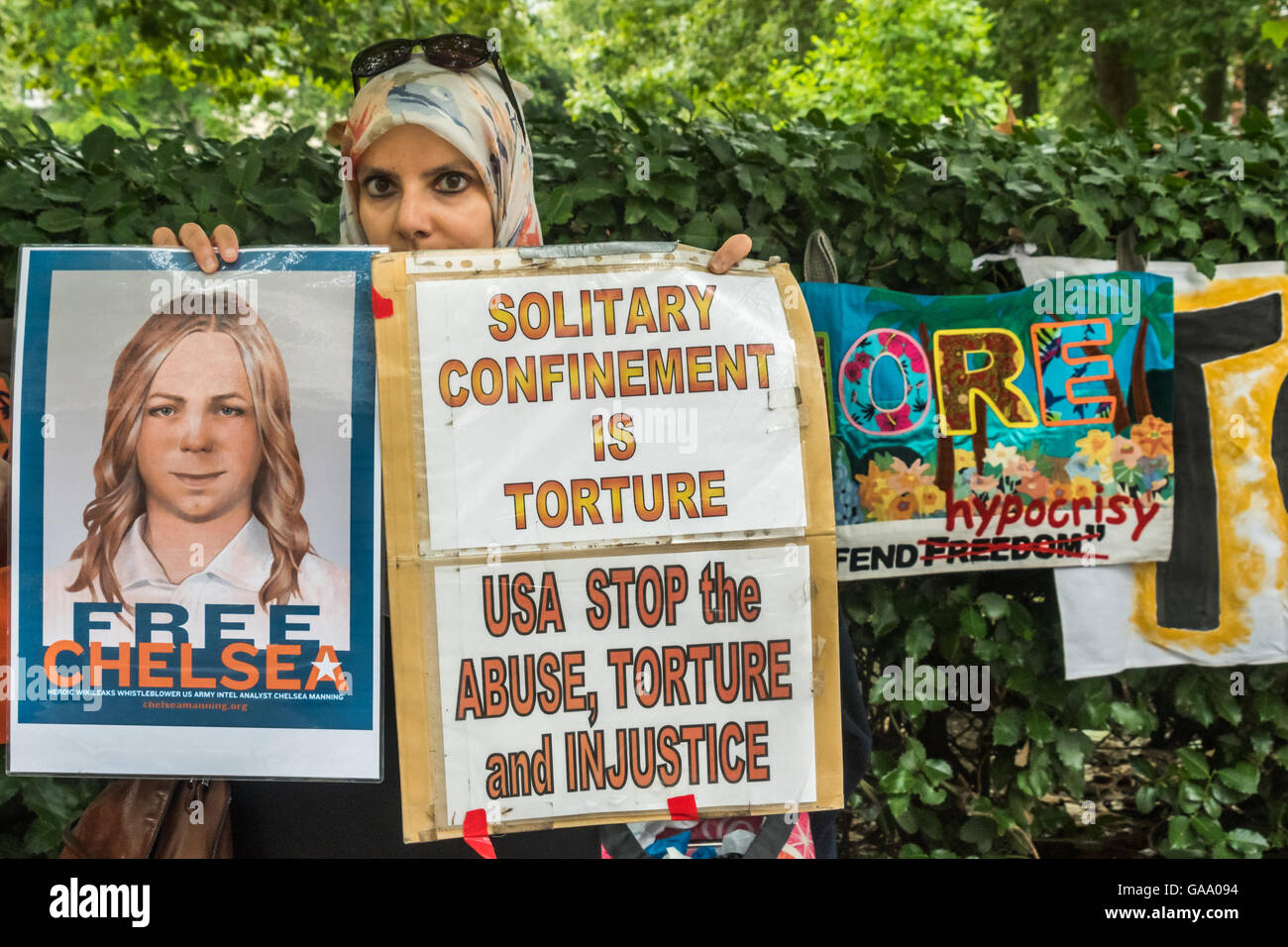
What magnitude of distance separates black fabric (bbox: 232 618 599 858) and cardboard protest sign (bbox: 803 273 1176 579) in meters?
1.89

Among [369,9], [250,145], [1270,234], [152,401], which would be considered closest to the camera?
[152,401]

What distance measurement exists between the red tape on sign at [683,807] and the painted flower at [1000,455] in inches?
78.2

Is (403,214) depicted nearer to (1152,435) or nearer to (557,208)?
A: (557,208)

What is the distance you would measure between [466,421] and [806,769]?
932 mm

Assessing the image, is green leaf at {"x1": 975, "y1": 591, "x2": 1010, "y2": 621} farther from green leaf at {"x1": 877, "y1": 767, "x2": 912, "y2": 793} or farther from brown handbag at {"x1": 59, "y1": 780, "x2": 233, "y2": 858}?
brown handbag at {"x1": 59, "y1": 780, "x2": 233, "y2": 858}

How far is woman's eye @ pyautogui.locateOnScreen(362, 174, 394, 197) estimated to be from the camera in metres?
2.29

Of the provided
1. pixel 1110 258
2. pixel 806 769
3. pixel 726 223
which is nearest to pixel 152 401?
pixel 806 769

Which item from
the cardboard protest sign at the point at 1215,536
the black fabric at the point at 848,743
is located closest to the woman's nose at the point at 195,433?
the black fabric at the point at 848,743

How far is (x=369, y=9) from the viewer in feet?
30.0

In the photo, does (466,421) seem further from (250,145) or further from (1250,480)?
(1250,480)

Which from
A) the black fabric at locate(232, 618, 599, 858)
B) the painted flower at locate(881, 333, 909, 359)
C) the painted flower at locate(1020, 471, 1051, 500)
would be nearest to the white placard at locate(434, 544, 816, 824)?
the black fabric at locate(232, 618, 599, 858)

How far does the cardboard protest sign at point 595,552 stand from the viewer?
6.82 ft

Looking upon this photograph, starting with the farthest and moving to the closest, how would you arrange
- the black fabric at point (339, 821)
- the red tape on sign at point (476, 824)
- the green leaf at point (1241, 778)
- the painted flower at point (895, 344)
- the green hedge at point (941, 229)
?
1. the green leaf at point (1241, 778)
2. the painted flower at point (895, 344)
3. the green hedge at point (941, 229)
4. the black fabric at point (339, 821)
5. the red tape on sign at point (476, 824)

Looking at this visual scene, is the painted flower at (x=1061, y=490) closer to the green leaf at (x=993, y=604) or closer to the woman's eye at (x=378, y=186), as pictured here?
the green leaf at (x=993, y=604)
